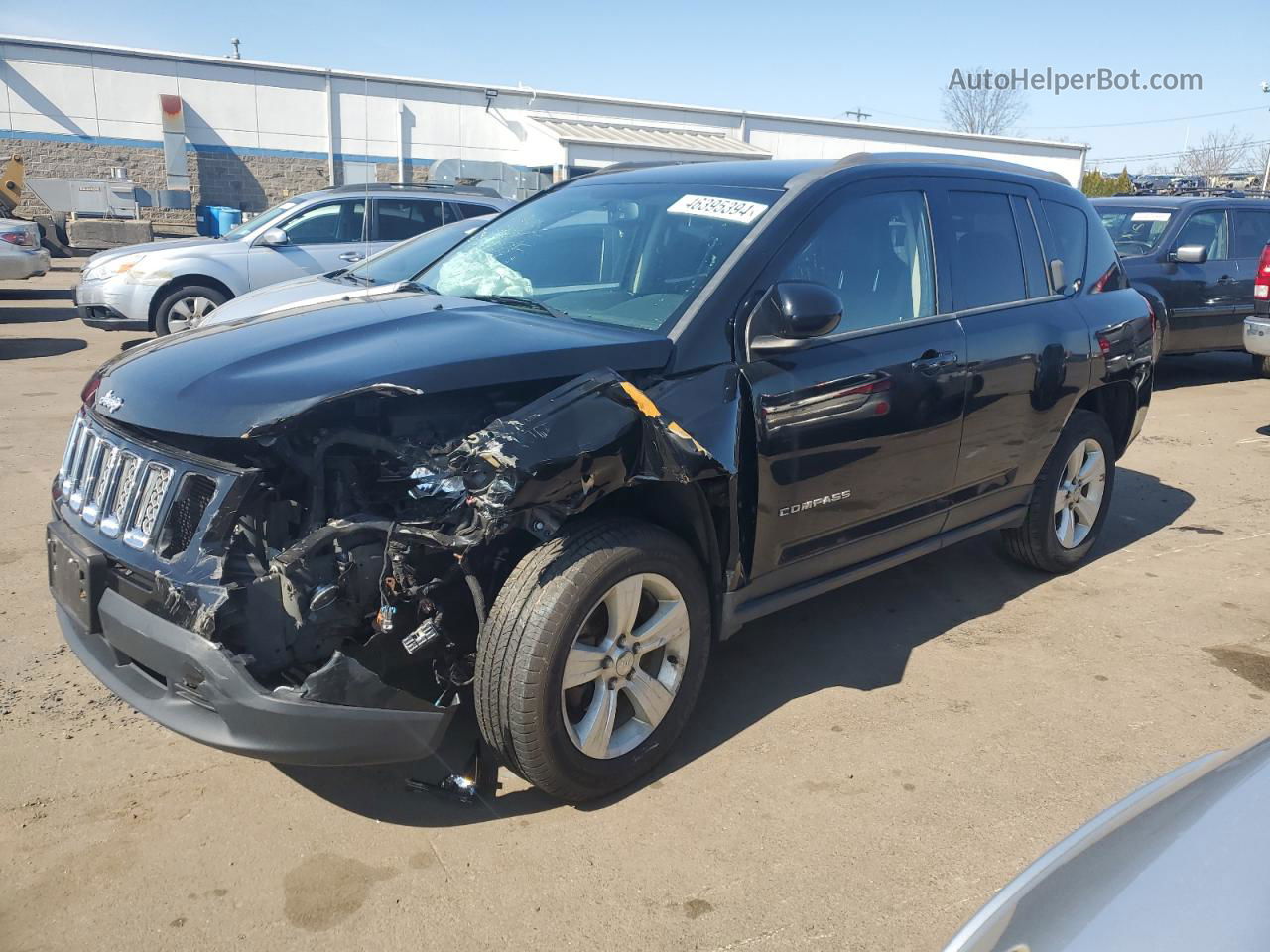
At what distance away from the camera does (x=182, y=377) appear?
2.86 meters

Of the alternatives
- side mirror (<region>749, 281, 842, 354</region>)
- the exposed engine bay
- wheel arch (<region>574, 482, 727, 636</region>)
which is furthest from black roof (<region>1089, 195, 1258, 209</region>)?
the exposed engine bay

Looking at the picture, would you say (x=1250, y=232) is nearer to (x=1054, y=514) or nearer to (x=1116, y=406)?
(x=1116, y=406)

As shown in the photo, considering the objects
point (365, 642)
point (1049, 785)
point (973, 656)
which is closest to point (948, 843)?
point (1049, 785)

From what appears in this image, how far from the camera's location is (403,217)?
34.3 feet

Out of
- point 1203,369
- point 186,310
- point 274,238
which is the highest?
point 274,238

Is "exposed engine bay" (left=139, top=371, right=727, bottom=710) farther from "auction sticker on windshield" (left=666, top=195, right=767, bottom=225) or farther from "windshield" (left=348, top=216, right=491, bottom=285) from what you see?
"windshield" (left=348, top=216, right=491, bottom=285)

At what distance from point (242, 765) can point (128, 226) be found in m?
24.0

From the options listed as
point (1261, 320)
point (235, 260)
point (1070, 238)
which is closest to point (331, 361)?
point (1070, 238)

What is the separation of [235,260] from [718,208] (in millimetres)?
7809

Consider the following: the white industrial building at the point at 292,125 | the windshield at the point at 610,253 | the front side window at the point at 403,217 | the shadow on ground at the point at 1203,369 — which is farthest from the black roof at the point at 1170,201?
the white industrial building at the point at 292,125

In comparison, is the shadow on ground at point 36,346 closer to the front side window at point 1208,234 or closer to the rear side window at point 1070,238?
the rear side window at point 1070,238

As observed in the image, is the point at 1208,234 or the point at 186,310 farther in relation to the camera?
the point at 1208,234

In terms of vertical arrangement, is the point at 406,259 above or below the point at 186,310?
above

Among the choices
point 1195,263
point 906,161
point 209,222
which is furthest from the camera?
point 209,222
